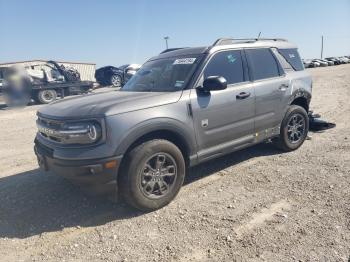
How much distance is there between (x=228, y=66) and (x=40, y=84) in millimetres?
14402

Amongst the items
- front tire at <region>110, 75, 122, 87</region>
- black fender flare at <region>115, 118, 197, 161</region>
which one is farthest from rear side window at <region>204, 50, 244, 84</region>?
front tire at <region>110, 75, 122, 87</region>

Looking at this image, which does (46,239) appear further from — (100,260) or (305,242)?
(305,242)

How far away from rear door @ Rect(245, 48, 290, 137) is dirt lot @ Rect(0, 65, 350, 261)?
66 cm

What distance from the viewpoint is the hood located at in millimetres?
3662

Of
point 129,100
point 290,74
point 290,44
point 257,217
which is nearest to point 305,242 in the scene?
point 257,217

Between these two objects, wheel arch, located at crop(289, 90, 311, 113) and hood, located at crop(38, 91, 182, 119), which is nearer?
hood, located at crop(38, 91, 182, 119)

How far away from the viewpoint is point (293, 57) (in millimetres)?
5918

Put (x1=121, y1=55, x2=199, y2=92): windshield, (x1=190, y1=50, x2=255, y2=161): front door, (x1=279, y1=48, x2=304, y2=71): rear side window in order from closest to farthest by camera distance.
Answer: (x1=190, y1=50, x2=255, y2=161): front door < (x1=121, y1=55, x2=199, y2=92): windshield < (x1=279, y1=48, x2=304, y2=71): rear side window

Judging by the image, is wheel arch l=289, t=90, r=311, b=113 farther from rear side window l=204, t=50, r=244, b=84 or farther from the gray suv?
rear side window l=204, t=50, r=244, b=84

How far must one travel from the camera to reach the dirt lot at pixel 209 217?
3188 millimetres

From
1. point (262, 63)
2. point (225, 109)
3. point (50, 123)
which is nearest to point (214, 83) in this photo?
point (225, 109)

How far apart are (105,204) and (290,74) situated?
12.1 ft

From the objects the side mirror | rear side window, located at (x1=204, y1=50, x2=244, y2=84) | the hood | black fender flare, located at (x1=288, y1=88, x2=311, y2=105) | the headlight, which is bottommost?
black fender flare, located at (x1=288, y1=88, x2=311, y2=105)

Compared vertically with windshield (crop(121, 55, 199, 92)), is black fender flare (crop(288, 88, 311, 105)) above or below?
below
